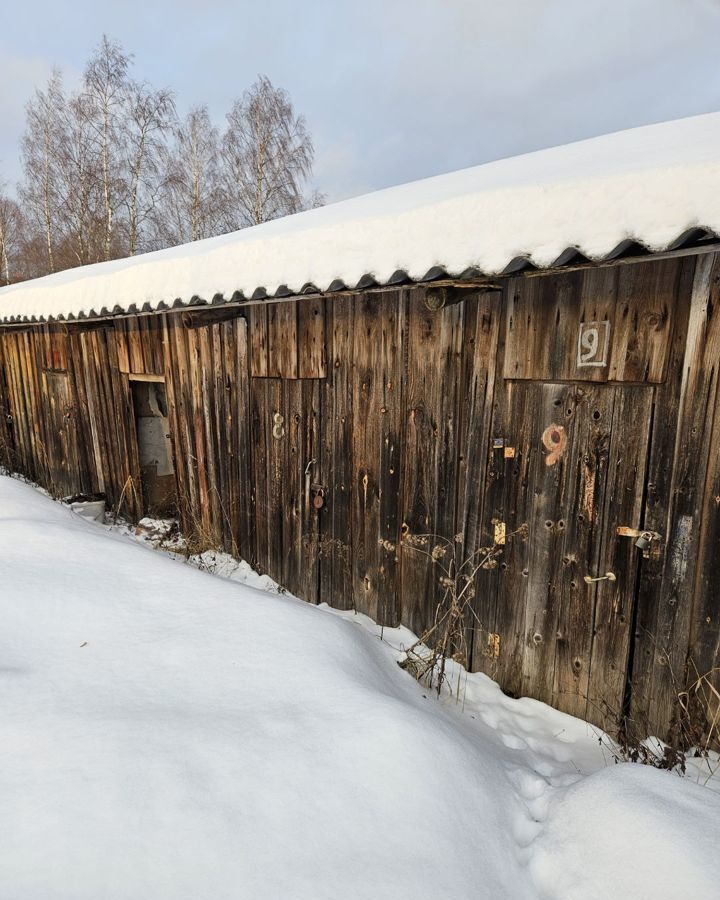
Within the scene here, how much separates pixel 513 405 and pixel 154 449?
497 cm

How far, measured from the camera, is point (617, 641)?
245cm

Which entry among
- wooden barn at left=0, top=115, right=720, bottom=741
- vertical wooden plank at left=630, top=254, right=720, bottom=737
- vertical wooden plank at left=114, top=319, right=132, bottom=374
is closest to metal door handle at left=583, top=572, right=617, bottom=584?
wooden barn at left=0, top=115, right=720, bottom=741

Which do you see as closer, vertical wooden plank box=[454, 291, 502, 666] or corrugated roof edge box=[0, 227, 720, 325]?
corrugated roof edge box=[0, 227, 720, 325]

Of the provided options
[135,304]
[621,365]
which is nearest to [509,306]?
[621,365]

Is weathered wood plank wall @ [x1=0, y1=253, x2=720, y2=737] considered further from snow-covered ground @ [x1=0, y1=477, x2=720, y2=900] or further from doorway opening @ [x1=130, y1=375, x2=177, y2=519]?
doorway opening @ [x1=130, y1=375, x2=177, y2=519]

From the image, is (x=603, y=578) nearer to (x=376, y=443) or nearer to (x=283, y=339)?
(x=376, y=443)

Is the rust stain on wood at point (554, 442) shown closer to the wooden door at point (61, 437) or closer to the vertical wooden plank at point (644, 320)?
the vertical wooden plank at point (644, 320)

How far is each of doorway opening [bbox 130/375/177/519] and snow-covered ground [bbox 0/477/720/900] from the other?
13.0 feet

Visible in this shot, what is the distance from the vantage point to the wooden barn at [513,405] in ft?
6.79

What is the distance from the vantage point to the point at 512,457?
2.69 meters

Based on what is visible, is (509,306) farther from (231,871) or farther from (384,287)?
(231,871)

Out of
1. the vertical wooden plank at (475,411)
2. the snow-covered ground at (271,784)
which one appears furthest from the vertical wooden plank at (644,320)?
the snow-covered ground at (271,784)

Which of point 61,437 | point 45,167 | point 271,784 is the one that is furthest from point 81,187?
point 271,784

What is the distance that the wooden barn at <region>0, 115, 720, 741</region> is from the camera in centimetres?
207
